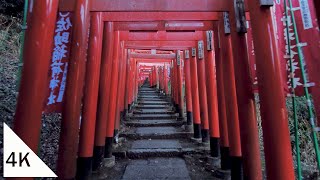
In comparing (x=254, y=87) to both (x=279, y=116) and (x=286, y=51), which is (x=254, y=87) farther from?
(x=279, y=116)

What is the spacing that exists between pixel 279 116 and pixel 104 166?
3.98 m

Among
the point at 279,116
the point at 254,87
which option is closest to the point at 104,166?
the point at 254,87

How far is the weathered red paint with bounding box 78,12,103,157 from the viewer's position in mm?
4004

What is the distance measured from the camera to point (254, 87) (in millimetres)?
3373

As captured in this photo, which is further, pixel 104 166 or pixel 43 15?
pixel 104 166

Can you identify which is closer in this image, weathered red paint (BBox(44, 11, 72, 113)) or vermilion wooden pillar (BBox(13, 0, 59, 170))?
vermilion wooden pillar (BBox(13, 0, 59, 170))

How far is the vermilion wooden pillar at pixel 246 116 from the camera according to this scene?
3230mm

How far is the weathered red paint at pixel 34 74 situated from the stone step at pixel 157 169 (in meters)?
2.89

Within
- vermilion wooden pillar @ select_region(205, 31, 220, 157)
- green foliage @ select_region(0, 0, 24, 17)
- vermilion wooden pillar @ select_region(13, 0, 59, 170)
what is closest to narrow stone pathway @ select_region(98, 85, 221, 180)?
vermilion wooden pillar @ select_region(205, 31, 220, 157)

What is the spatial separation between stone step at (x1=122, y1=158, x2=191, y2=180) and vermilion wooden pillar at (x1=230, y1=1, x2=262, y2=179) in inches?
63.8

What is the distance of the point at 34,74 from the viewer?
81.7 inches

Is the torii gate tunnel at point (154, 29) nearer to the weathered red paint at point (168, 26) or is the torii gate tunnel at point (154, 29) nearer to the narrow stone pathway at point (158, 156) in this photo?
the weathered red paint at point (168, 26)

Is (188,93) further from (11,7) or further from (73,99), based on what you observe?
(11,7)

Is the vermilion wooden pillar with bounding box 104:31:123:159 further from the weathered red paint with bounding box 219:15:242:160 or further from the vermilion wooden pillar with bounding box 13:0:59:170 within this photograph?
the vermilion wooden pillar with bounding box 13:0:59:170
